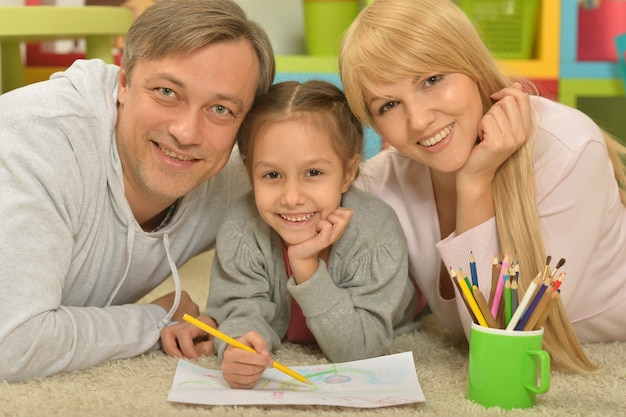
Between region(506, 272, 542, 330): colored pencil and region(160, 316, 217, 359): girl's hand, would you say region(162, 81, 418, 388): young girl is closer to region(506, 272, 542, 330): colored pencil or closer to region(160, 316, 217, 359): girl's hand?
region(160, 316, 217, 359): girl's hand

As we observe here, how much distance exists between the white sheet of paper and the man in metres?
0.20

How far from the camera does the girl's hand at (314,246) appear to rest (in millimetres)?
1266

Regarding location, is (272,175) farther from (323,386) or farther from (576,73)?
(576,73)

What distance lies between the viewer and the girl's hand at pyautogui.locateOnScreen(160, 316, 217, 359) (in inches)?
52.5

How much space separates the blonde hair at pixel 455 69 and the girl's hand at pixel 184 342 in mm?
477

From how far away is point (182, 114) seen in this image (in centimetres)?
130

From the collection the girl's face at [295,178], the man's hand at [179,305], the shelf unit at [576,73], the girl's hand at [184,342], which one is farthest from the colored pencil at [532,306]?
the shelf unit at [576,73]

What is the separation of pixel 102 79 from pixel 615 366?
98cm

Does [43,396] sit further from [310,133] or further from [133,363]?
[310,133]

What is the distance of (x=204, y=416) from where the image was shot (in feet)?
3.34

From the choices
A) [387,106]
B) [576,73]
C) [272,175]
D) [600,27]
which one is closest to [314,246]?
[272,175]

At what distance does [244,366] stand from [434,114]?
48 cm

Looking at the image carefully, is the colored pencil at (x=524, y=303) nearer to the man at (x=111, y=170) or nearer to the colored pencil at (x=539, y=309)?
the colored pencil at (x=539, y=309)

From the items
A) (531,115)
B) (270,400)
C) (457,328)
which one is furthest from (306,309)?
(531,115)
